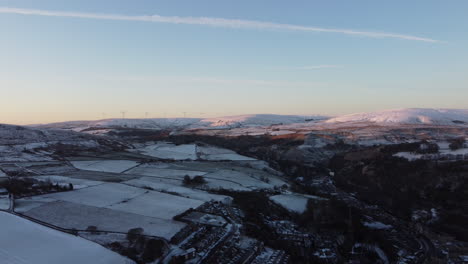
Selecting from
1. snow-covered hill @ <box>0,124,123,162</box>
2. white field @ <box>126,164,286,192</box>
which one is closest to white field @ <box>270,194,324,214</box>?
white field @ <box>126,164,286,192</box>

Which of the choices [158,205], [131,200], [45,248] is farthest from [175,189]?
[45,248]

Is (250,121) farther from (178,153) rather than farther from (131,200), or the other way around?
(131,200)

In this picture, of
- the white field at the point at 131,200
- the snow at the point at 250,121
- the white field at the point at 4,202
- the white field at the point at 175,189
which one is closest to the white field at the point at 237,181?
the white field at the point at 175,189

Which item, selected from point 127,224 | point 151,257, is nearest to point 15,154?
point 127,224

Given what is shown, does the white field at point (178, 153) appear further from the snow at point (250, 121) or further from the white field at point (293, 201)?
the snow at point (250, 121)

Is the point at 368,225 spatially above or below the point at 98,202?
below

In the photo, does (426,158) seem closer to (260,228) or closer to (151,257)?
(260,228)
